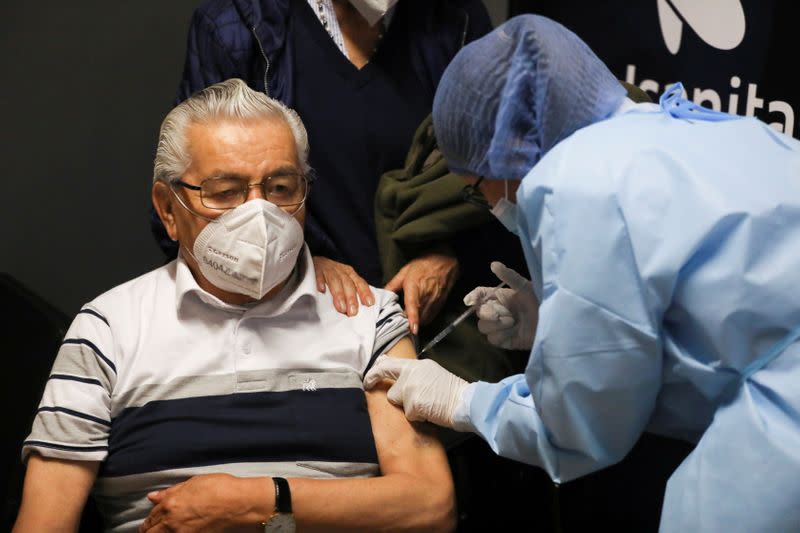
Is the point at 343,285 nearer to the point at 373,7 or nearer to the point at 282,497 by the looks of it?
the point at 282,497

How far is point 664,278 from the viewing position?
164 centimetres

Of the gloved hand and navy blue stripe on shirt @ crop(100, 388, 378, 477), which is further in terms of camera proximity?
the gloved hand

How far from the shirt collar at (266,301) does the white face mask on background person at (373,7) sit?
590 mm

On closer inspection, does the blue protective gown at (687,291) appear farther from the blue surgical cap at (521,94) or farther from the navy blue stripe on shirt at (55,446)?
the navy blue stripe on shirt at (55,446)

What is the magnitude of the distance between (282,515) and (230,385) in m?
0.30

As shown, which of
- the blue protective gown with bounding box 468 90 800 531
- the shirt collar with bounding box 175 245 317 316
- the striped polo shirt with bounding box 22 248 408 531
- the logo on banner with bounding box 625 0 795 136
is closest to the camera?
the blue protective gown with bounding box 468 90 800 531

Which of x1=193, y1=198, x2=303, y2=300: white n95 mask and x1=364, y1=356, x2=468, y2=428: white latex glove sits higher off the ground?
x1=193, y1=198, x2=303, y2=300: white n95 mask

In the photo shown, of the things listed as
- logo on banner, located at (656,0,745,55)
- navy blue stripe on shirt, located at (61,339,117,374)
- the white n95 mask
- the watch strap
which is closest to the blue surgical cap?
the white n95 mask

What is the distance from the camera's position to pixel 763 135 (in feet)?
5.74

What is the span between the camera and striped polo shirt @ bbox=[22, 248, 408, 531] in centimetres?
217

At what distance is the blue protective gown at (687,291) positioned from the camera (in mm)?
1642

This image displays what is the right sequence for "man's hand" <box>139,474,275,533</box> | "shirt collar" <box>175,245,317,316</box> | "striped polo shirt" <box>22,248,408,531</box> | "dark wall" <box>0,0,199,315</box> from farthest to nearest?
1. "dark wall" <box>0,0,199,315</box>
2. "shirt collar" <box>175,245,317,316</box>
3. "striped polo shirt" <box>22,248,408,531</box>
4. "man's hand" <box>139,474,275,533</box>

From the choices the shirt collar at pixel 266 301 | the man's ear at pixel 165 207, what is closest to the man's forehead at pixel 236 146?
the man's ear at pixel 165 207

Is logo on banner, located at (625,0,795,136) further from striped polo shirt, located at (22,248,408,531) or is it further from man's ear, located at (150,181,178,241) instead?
man's ear, located at (150,181,178,241)
